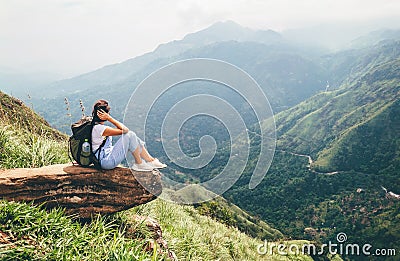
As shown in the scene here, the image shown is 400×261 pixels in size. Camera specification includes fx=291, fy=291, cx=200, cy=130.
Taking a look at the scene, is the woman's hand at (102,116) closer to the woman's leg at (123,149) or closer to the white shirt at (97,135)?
the white shirt at (97,135)

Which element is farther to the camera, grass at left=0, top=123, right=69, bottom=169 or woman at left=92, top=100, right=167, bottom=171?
grass at left=0, top=123, right=69, bottom=169

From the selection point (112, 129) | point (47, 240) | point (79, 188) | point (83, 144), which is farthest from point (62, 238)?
point (112, 129)

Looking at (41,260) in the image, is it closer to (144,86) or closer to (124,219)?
(124,219)

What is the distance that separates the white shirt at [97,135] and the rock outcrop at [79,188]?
1.78ft

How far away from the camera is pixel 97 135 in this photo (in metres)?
6.35

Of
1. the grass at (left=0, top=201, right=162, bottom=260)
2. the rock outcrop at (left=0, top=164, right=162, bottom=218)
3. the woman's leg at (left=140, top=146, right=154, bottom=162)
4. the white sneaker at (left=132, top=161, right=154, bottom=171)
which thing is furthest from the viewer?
the woman's leg at (left=140, top=146, right=154, bottom=162)

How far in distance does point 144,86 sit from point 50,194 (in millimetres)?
2876

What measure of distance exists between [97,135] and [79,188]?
118 cm

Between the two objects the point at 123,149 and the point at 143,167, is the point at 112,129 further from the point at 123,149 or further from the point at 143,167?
the point at 143,167

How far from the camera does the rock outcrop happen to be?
222 inches

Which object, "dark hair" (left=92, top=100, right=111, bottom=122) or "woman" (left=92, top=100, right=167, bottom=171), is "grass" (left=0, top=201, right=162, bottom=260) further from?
"dark hair" (left=92, top=100, right=111, bottom=122)

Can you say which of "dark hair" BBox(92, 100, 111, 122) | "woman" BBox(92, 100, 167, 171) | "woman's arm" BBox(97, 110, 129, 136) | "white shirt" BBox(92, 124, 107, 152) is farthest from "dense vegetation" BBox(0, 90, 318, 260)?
"dark hair" BBox(92, 100, 111, 122)

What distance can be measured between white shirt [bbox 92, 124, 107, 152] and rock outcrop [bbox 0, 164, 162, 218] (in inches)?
21.4

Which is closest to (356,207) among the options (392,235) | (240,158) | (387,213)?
(387,213)
